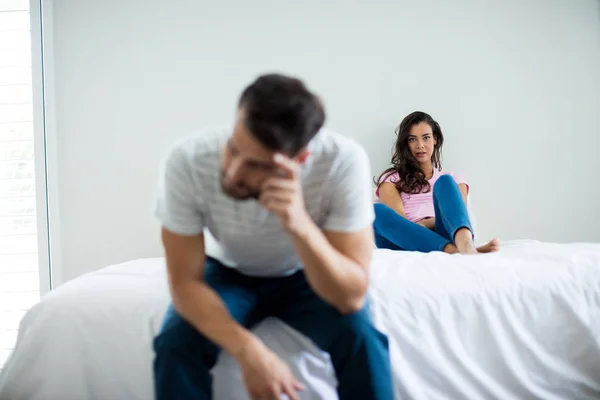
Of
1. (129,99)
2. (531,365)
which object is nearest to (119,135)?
(129,99)

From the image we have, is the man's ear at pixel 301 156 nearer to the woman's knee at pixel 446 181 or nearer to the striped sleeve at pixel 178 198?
the striped sleeve at pixel 178 198

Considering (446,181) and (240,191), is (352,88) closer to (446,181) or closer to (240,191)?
(446,181)

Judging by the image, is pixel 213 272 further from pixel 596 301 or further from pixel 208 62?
pixel 208 62

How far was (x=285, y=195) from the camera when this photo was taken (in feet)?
2.46

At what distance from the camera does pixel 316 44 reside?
92.0 inches

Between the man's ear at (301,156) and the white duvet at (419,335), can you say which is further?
the white duvet at (419,335)

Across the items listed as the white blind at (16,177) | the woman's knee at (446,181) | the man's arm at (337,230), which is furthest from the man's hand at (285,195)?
the white blind at (16,177)

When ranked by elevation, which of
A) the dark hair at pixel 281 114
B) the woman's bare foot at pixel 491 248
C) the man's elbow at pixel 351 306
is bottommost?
the woman's bare foot at pixel 491 248

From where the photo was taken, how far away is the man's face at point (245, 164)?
75 cm

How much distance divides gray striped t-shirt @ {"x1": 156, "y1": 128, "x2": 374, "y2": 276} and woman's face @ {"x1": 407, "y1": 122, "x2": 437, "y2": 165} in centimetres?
132

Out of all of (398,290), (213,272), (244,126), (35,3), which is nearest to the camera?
(244,126)

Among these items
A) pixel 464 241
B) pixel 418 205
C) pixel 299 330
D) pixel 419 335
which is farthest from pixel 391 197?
pixel 299 330

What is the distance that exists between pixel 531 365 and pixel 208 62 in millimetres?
1891

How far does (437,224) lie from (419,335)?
2.53 ft
